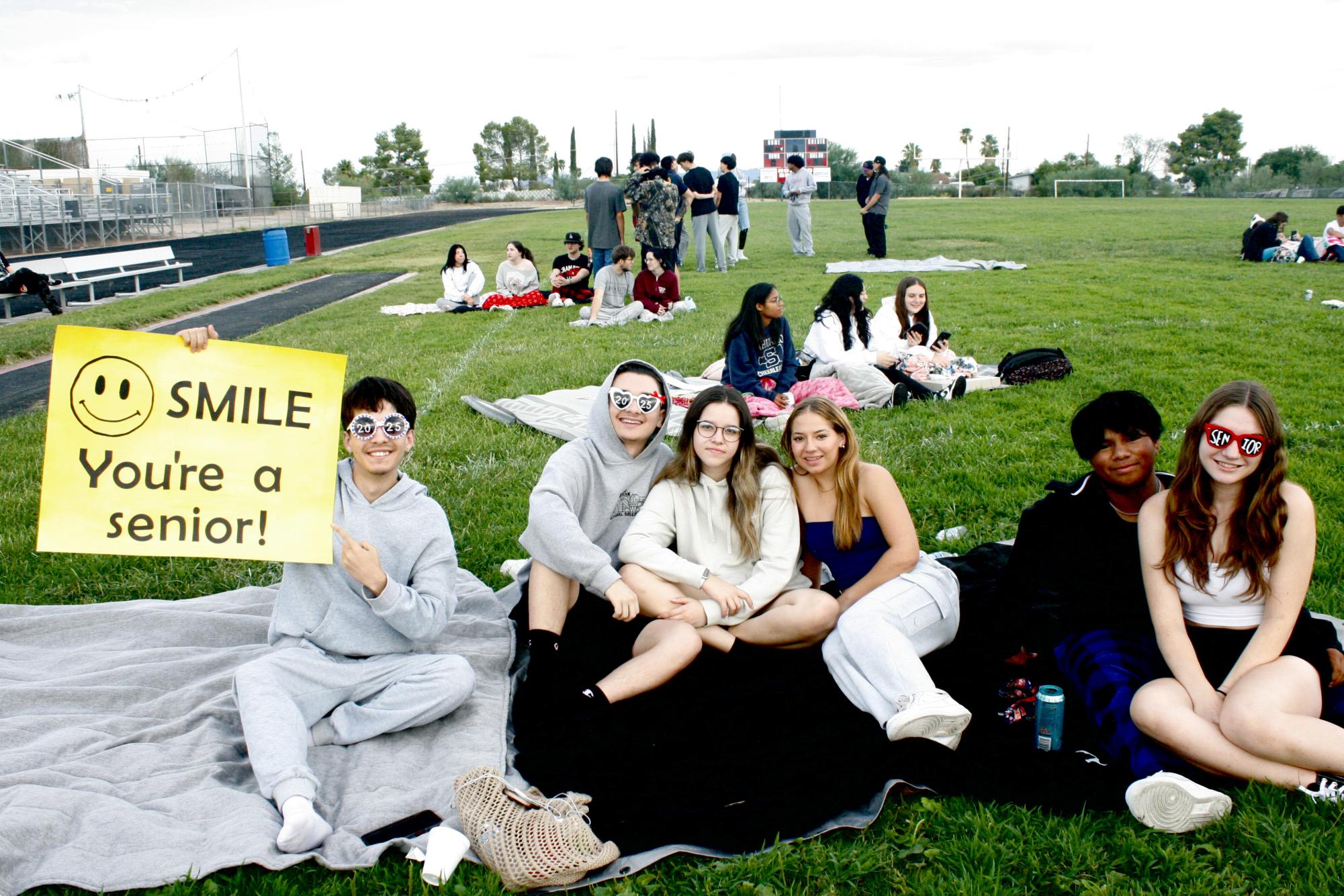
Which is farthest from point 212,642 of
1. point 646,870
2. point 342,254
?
point 342,254

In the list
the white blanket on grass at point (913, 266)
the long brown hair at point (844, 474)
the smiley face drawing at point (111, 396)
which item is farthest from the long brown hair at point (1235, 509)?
the white blanket on grass at point (913, 266)

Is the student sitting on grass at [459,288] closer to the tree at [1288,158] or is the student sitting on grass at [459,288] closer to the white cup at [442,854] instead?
the white cup at [442,854]

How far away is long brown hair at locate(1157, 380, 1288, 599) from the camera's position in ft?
11.0

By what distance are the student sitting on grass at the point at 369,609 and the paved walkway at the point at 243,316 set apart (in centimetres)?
386

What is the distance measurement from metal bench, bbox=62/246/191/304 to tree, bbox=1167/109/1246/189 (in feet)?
248

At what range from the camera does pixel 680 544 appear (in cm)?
440

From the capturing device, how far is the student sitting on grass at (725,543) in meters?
4.16

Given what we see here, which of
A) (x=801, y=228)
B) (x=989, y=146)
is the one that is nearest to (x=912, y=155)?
(x=989, y=146)

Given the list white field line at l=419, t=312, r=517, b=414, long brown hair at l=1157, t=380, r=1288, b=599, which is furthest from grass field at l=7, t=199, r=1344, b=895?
long brown hair at l=1157, t=380, r=1288, b=599

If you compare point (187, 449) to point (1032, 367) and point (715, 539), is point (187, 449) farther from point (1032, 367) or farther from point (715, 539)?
point (1032, 367)

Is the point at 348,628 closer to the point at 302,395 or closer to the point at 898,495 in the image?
the point at 302,395

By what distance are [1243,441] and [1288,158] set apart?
81.1 meters

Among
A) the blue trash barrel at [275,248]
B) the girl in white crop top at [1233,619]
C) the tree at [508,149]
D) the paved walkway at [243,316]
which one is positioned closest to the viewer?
the girl in white crop top at [1233,619]

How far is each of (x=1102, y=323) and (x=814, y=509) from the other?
9.10m
